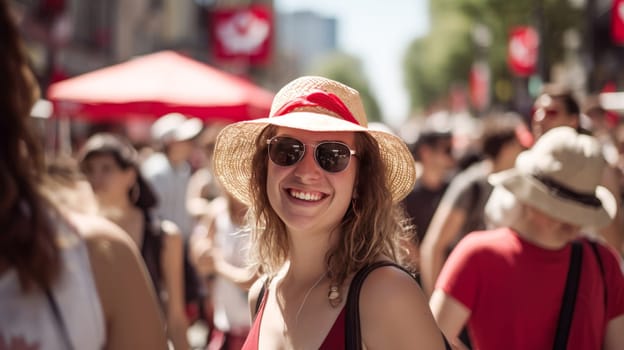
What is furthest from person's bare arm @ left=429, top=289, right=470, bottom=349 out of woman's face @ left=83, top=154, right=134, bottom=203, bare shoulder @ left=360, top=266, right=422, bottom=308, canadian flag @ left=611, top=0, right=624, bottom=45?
canadian flag @ left=611, top=0, right=624, bottom=45

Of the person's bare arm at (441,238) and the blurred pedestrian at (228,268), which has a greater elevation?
the person's bare arm at (441,238)

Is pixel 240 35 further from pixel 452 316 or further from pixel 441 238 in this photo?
pixel 452 316

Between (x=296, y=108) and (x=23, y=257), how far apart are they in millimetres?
1145

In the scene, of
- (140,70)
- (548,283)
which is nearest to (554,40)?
(140,70)

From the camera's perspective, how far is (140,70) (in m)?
8.77

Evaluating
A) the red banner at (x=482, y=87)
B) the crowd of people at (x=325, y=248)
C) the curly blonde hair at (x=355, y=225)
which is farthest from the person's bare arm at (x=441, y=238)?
the red banner at (x=482, y=87)

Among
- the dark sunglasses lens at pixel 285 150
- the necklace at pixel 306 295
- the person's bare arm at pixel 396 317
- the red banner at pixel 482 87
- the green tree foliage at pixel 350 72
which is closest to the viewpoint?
the person's bare arm at pixel 396 317

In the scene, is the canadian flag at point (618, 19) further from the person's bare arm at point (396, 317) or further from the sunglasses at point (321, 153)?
the person's bare arm at point (396, 317)

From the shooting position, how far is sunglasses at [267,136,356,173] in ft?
8.47

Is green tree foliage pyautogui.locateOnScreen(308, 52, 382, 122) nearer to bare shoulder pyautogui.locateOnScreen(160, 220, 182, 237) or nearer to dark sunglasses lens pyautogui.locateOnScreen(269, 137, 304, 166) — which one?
bare shoulder pyautogui.locateOnScreen(160, 220, 182, 237)

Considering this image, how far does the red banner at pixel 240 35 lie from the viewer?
1794cm

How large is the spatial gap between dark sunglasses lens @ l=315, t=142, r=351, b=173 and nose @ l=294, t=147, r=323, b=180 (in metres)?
0.02

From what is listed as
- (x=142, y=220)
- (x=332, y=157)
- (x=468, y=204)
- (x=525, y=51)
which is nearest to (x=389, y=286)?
(x=332, y=157)

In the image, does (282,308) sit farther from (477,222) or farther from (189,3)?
(189,3)
